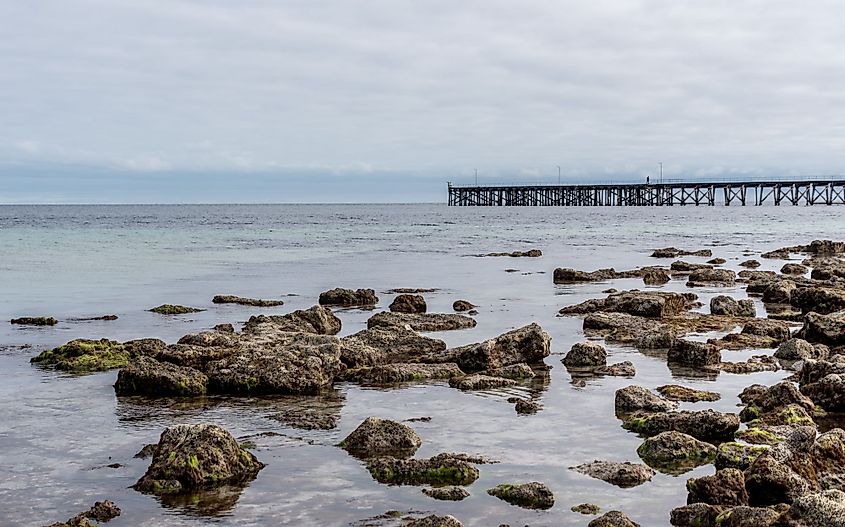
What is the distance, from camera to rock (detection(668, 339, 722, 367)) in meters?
15.5

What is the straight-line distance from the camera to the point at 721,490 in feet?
27.5

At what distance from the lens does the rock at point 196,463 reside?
912 cm

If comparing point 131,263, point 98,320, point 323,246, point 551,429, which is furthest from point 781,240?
point 551,429

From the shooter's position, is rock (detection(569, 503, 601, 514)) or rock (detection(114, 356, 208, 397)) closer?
rock (detection(569, 503, 601, 514))

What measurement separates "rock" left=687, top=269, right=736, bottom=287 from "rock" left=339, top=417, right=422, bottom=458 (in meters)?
21.7

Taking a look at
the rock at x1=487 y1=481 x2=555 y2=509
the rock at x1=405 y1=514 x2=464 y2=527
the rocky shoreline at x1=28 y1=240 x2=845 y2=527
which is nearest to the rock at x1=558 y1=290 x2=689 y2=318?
the rocky shoreline at x1=28 y1=240 x2=845 y2=527

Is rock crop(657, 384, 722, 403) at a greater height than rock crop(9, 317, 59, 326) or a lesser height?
greater

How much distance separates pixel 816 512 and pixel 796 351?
373 inches

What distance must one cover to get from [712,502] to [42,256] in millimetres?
45809

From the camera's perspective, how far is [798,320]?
20.8 metres

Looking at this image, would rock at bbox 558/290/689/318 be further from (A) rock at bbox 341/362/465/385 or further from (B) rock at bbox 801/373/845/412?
(B) rock at bbox 801/373/845/412

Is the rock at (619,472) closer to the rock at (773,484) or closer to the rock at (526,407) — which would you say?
the rock at (773,484)

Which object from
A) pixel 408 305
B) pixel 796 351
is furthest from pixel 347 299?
pixel 796 351

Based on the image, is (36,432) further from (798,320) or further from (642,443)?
(798,320)
